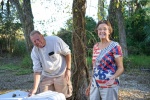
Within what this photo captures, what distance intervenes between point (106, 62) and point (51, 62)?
1238 mm

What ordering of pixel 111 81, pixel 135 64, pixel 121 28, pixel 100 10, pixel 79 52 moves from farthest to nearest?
pixel 121 28
pixel 135 64
pixel 100 10
pixel 79 52
pixel 111 81

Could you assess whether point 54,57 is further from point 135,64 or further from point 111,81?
point 135,64

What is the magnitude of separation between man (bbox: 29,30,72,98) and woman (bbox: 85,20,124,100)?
104 centimetres

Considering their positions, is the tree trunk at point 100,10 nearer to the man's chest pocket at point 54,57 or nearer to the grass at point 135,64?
the man's chest pocket at point 54,57

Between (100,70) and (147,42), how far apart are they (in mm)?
14021

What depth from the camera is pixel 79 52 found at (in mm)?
5098

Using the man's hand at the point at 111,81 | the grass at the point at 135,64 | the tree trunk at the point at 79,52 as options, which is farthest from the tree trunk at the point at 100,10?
the grass at the point at 135,64

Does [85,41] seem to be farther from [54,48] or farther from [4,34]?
[4,34]

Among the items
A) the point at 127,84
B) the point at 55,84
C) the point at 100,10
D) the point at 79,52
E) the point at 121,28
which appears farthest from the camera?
the point at 121,28

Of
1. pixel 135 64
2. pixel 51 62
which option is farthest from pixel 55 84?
pixel 135 64

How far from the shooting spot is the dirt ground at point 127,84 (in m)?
6.77

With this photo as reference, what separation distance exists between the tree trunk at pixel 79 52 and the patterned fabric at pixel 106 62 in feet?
6.89

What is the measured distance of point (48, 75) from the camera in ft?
13.3

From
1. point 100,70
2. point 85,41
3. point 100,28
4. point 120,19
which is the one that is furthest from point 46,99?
point 120,19
